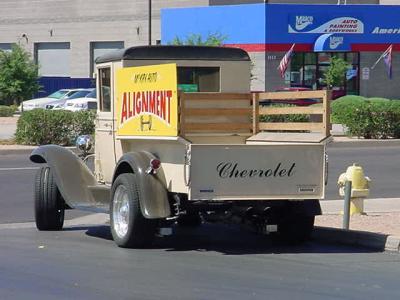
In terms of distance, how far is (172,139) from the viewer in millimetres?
9375

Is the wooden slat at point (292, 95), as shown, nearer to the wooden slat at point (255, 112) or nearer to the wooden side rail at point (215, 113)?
the wooden slat at point (255, 112)

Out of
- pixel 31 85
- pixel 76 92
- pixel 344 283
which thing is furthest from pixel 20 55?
pixel 344 283

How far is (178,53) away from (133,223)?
2.50 metres

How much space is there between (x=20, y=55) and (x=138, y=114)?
42321 mm

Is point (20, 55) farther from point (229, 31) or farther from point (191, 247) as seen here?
point (191, 247)

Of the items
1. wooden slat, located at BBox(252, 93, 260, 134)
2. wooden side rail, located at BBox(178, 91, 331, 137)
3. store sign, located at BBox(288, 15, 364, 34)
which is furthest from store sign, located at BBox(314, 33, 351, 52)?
wooden slat, located at BBox(252, 93, 260, 134)

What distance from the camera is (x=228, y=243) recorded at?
10.6 meters

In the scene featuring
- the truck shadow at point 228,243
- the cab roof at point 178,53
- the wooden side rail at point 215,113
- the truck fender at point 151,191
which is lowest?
the truck shadow at point 228,243

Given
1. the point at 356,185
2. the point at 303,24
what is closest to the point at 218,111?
the point at 356,185

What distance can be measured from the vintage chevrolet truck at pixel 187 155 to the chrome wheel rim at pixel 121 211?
1cm

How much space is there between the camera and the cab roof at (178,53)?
10852 mm

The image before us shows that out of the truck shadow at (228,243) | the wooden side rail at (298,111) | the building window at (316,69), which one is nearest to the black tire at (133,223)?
the truck shadow at (228,243)

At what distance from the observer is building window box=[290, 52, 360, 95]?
48.6 metres

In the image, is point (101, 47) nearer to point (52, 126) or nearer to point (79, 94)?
point (79, 94)
